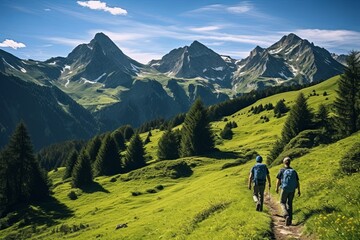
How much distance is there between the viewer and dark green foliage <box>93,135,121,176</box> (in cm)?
10694

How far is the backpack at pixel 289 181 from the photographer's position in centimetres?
1992

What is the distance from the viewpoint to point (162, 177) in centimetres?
8219

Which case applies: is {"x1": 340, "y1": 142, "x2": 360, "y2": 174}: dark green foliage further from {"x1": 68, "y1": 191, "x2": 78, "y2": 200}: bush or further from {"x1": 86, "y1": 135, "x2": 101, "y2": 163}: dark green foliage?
{"x1": 86, "y1": 135, "x2": 101, "y2": 163}: dark green foliage

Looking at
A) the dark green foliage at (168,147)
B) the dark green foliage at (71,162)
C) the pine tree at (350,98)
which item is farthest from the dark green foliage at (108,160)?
the pine tree at (350,98)

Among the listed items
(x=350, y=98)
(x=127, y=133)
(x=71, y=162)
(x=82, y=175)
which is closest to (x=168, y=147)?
(x=82, y=175)

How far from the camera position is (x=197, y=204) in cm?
3612

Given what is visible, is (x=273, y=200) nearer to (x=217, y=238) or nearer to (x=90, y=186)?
(x=217, y=238)

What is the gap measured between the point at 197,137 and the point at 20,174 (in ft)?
165

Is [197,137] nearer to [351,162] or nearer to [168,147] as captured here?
[168,147]

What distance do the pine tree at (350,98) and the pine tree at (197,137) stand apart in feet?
143

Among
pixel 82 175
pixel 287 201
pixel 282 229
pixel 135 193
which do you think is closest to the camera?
pixel 282 229

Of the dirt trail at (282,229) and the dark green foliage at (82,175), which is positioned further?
the dark green foliage at (82,175)

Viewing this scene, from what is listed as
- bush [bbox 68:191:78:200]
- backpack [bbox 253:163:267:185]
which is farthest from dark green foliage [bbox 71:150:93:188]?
backpack [bbox 253:163:267:185]

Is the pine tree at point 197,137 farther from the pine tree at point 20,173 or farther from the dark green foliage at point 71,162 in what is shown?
the pine tree at point 20,173
